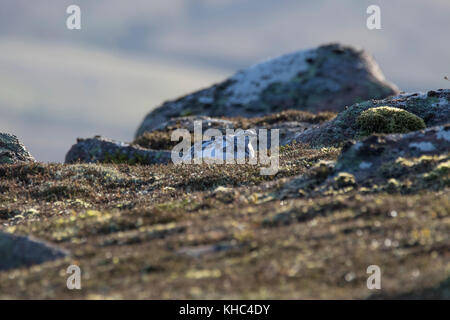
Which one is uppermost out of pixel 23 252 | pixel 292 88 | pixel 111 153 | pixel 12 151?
pixel 292 88

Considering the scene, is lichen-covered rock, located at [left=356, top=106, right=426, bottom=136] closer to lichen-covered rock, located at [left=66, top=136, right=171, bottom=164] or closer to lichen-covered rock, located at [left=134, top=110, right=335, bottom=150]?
lichen-covered rock, located at [left=134, top=110, right=335, bottom=150]

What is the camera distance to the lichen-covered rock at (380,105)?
31.5m

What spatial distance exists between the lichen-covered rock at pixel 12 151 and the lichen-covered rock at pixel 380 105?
14.9 meters

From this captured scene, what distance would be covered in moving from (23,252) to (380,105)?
79.2ft

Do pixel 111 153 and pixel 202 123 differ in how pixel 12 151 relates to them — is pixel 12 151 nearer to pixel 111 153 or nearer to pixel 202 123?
pixel 111 153

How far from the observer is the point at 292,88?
65.9m

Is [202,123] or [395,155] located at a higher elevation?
[202,123]

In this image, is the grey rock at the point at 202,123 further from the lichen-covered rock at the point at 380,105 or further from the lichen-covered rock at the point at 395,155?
the lichen-covered rock at the point at 395,155

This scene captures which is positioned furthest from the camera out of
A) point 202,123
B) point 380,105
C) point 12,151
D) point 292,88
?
point 292,88

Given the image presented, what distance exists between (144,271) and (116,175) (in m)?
15.6

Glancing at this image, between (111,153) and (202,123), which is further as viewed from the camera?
(202,123)

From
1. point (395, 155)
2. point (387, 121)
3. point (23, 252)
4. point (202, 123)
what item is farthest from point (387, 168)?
point (202, 123)

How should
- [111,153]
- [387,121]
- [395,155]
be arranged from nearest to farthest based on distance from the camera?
[395,155]
[387,121]
[111,153]

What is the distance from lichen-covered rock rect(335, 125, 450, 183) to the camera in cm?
1802
